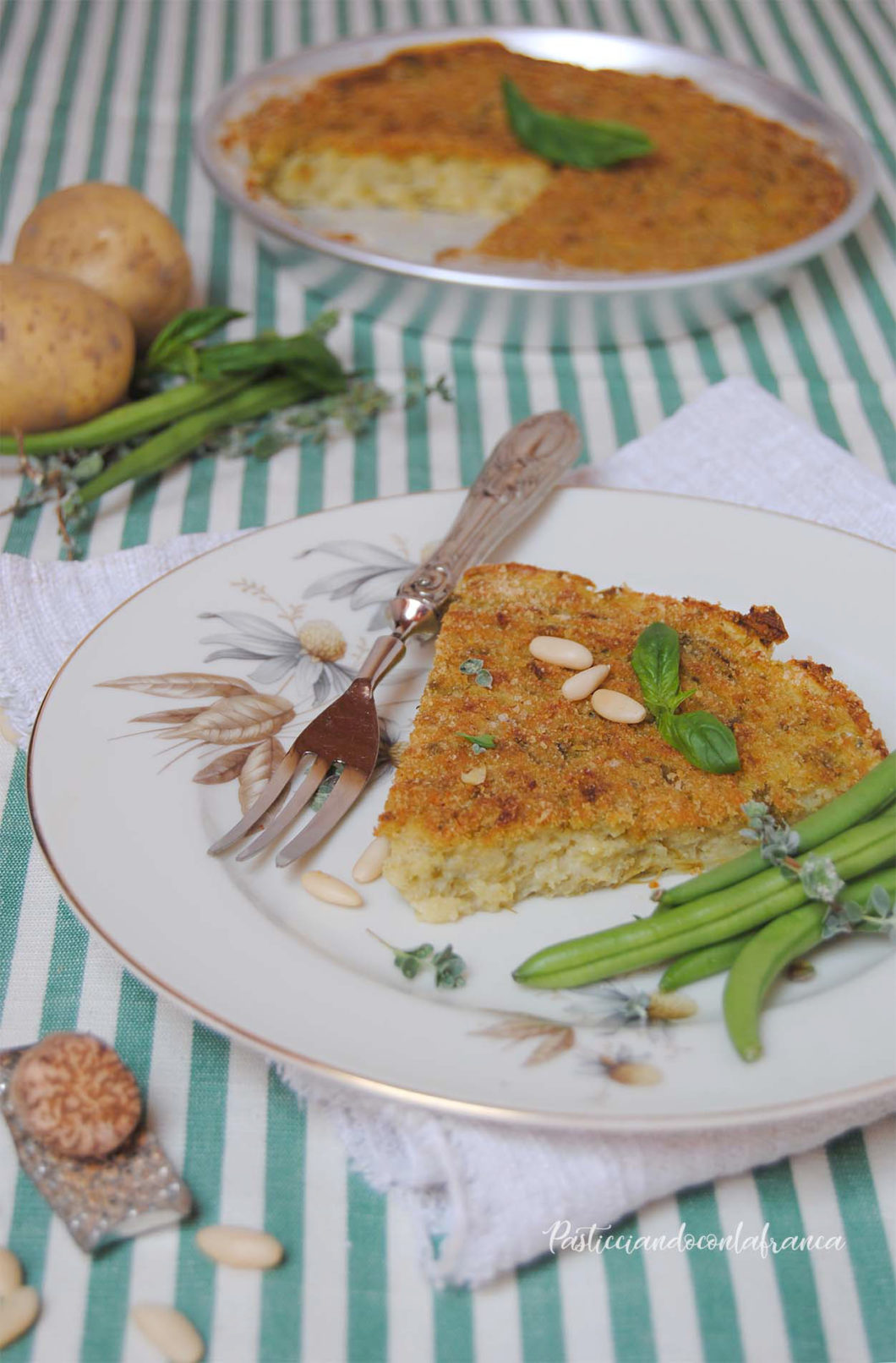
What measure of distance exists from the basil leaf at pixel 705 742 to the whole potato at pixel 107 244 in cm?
271

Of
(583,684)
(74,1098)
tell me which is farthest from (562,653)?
(74,1098)

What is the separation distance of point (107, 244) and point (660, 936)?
10.4ft

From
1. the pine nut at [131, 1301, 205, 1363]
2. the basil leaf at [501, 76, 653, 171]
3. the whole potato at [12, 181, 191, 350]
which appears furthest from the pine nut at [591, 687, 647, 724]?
the basil leaf at [501, 76, 653, 171]

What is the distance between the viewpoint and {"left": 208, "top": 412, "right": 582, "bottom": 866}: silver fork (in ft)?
8.86

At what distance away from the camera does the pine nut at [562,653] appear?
9.41 feet

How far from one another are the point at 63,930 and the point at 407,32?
5042 mm

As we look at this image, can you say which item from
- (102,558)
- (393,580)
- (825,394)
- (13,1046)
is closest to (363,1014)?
(13,1046)

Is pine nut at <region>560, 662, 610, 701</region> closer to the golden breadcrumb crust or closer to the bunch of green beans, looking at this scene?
the bunch of green beans

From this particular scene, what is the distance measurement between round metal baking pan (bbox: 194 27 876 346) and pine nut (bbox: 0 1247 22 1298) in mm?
3284

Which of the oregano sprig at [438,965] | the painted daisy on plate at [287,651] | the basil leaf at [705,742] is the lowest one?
the painted daisy on plate at [287,651]

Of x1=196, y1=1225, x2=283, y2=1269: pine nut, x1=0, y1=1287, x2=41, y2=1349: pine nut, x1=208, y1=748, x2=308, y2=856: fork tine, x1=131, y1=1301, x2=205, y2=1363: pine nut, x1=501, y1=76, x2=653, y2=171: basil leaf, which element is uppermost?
x1=501, y1=76, x2=653, y2=171: basil leaf

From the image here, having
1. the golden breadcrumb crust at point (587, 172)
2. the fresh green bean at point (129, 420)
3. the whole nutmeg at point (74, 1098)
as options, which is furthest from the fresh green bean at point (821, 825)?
the golden breadcrumb crust at point (587, 172)

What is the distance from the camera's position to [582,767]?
2658mm

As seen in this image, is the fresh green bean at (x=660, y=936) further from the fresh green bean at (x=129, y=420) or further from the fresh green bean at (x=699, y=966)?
the fresh green bean at (x=129, y=420)
